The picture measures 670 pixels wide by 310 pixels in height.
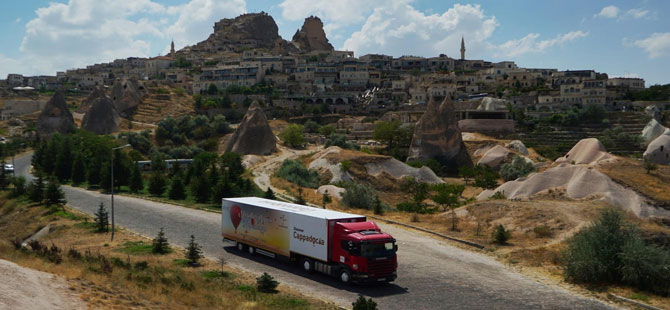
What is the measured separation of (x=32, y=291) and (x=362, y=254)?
31.0ft

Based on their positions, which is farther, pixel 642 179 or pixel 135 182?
pixel 135 182

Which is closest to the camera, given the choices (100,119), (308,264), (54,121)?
(308,264)

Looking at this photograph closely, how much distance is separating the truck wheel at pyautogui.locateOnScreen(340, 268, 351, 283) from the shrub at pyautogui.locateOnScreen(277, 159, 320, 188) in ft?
101

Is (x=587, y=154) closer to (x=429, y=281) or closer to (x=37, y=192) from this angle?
(x=429, y=281)

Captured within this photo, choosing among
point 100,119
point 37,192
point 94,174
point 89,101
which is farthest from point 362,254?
point 89,101

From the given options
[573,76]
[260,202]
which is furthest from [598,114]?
[260,202]

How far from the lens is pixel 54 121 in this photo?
81.9 metres

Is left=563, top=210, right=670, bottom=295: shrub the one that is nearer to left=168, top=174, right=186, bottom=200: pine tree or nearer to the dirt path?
the dirt path

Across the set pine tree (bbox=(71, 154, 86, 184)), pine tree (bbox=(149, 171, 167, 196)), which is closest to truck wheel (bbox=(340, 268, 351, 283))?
pine tree (bbox=(149, 171, 167, 196))

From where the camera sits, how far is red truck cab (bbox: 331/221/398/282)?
19.6 m

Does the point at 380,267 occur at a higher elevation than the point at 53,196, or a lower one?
higher

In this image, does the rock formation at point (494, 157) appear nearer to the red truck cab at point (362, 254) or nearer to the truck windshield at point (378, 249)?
the red truck cab at point (362, 254)

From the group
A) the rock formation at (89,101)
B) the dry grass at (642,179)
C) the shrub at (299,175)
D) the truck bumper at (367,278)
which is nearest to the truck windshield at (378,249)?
the truck bumper at (367,278)

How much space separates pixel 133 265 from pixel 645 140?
6957 centimetres
